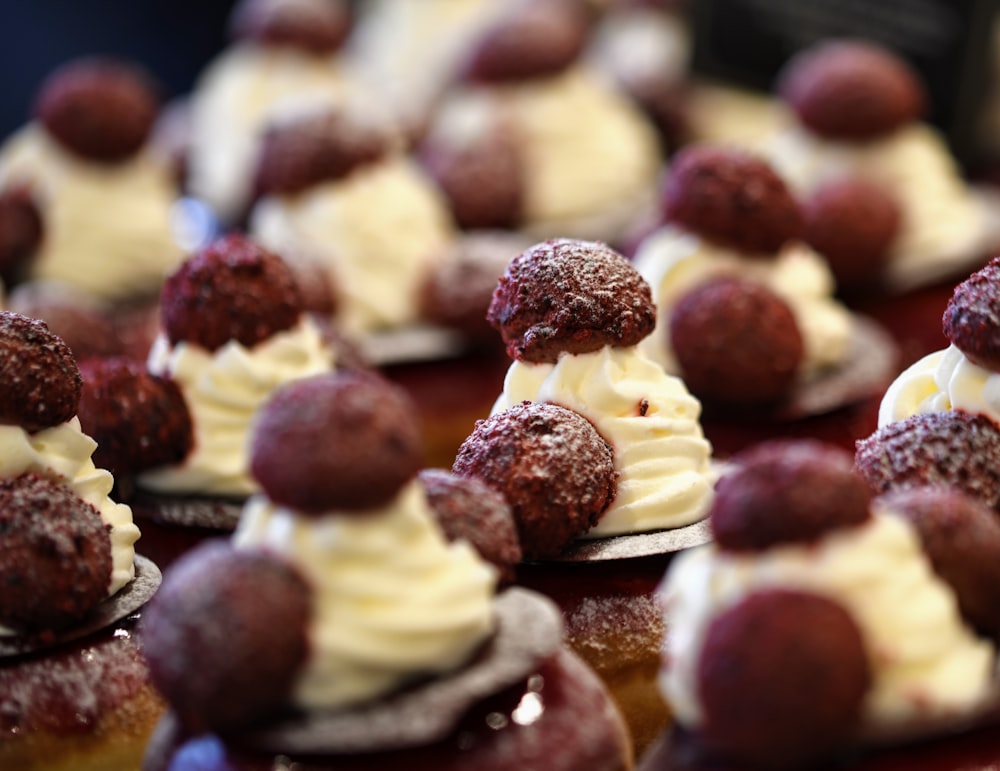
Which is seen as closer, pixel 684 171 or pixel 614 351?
pixel 614 351

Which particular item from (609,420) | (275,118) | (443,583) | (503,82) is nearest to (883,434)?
(609,420)

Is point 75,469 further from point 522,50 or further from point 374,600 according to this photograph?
point 522,50

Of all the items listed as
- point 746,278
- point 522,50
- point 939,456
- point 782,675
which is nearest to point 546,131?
point 522,50

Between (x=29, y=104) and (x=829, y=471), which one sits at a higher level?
(x=829, y=471)

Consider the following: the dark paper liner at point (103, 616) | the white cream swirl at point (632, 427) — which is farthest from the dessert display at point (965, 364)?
the dark paper liner at point (103, 616)

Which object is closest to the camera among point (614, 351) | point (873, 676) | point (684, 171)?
point (873, 676)

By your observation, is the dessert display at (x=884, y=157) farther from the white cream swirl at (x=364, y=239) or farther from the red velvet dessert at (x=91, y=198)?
the red velvet dessert at (x=91, y=198)

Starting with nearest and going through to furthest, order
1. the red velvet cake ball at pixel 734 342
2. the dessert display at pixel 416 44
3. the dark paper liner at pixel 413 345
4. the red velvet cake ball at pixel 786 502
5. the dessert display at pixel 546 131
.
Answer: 1. the red velvet cake ball at pixel 786 502
2. the red velvet cake ball at pixel 734 342
3. the dark paper liner at pixel 413 345
4. the dessert display at pixel 546 131
5. the dessert display at pixel 416 44

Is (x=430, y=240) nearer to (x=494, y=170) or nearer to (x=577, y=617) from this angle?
(x=494, y=170)
